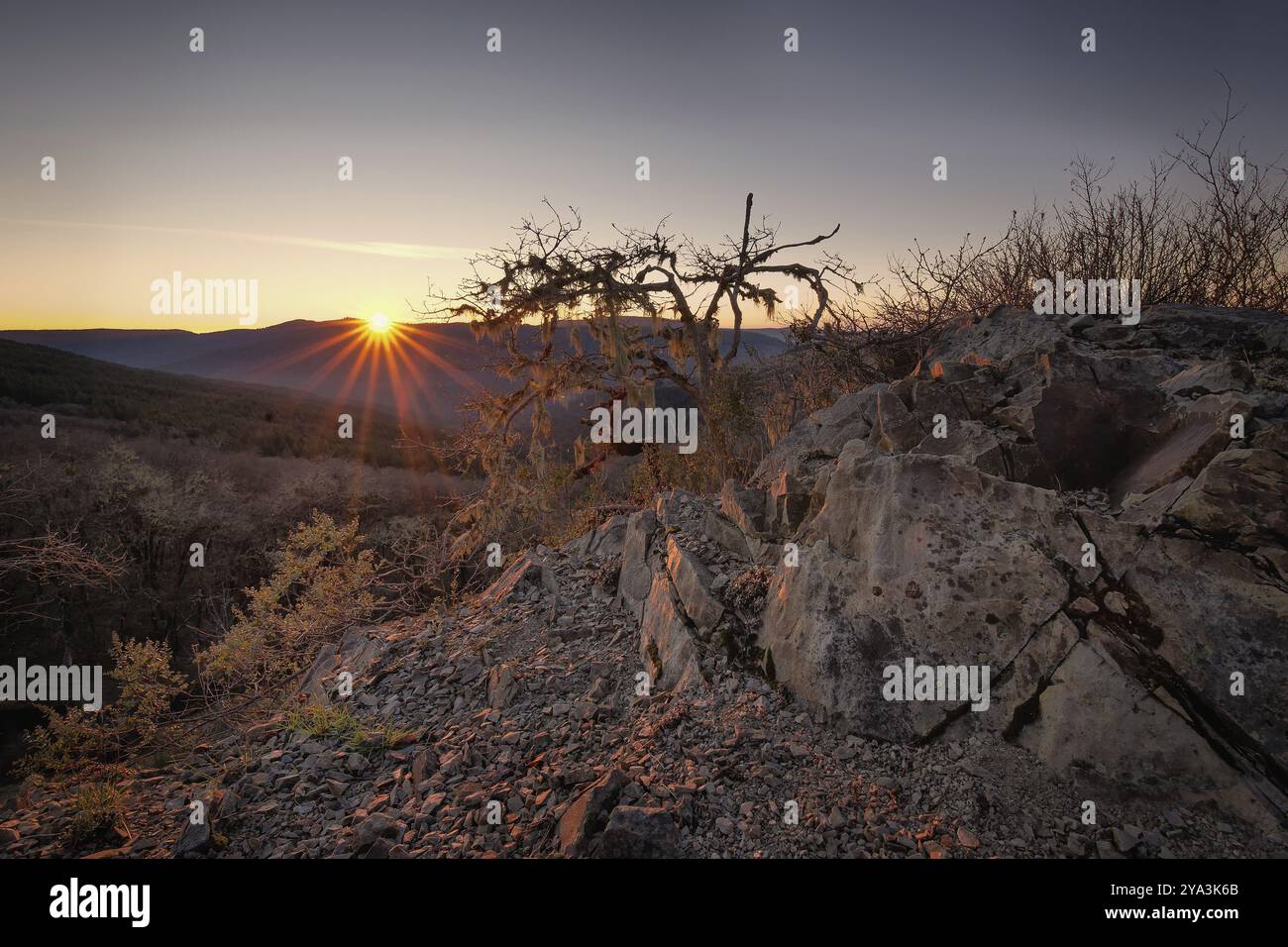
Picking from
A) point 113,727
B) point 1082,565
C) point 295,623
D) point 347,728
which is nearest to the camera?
point 1082,565

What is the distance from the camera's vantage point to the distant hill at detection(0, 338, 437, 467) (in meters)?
36.7

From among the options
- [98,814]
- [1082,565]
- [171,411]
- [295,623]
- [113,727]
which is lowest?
[113,727]

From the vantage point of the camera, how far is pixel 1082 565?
152 inches

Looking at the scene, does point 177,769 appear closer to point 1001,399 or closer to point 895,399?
point 895,399

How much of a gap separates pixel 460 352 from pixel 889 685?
11052 mm

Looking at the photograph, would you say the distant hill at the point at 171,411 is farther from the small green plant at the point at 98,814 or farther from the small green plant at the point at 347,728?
the small green plant at the point at 98,814

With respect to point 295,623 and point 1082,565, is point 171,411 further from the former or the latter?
point 1082,565

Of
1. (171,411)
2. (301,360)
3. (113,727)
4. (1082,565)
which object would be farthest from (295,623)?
(301,360)

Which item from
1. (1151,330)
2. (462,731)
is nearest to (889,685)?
(462,731)

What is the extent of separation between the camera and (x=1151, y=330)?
5801mm

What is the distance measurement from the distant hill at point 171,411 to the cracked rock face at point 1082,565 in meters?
27.6

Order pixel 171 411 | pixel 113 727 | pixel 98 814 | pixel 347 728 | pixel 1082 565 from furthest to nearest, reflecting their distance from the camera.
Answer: pixel 171 411 < pixel 113 727 < pixel 347 728 < pixel 98 814 < pixel 1082 565

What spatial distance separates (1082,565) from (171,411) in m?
53.2

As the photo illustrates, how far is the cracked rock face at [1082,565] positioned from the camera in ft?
10.7
